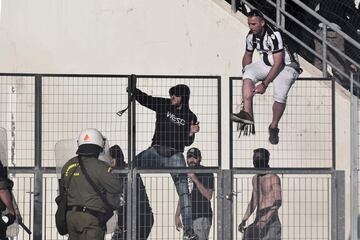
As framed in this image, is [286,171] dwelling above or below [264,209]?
above

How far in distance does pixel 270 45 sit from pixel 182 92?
1548 mm

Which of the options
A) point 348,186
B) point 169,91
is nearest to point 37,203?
point 169,91

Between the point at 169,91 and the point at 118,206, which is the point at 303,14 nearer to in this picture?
the point at 169,91

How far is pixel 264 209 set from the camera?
46.5ft

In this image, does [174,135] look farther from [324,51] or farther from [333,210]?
[324,51]

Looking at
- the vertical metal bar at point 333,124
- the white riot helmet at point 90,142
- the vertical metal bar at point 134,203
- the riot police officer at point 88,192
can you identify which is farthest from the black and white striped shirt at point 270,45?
the riot police officer at point 88,192

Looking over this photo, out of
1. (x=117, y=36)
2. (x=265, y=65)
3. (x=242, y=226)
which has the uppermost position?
(x=117, y=36)

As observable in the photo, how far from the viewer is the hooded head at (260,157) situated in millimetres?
14367

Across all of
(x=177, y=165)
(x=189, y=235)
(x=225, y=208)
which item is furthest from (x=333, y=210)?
(x=177, y=165)

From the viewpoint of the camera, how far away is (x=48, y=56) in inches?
613

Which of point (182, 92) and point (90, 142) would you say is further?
point (182, 92)

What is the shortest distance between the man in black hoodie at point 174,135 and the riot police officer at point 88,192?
1.25 m

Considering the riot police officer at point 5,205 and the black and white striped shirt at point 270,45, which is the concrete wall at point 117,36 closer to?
the black and white striped shirt at point 270,45

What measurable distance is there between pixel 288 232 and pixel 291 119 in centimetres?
136
